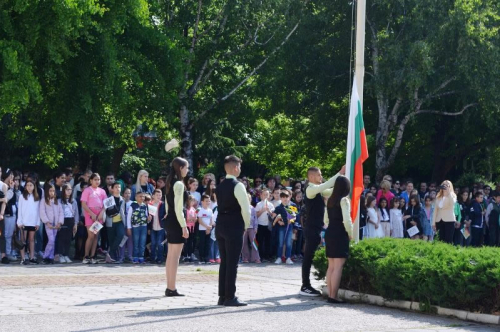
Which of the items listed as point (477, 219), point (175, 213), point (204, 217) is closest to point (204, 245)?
point (204, 217)

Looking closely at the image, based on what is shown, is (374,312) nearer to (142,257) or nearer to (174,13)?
(142,257)

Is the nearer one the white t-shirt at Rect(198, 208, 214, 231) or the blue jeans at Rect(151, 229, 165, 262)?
the blue jeans at Rect(151, 229, 165, 262)

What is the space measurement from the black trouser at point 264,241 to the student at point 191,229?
5.77 ft

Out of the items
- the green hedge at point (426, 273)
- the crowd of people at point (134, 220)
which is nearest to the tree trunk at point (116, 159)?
the crowd of people at point (134, 220)

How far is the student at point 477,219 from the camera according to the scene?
24825 millimetres

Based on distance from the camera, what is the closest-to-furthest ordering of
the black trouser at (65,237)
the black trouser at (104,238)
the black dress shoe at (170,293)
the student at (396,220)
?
1. the black dress shoe at (170,293)
2. the black trouser at (65,237)
3. the black trouser at (104,238)
4. the student at (396,220)

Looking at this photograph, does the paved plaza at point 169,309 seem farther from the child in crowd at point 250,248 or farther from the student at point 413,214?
the student at point 413,214

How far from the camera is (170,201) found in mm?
12734

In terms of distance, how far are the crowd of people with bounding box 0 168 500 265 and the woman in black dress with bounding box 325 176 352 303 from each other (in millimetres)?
5167

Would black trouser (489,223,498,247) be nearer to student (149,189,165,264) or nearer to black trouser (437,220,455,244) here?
black trouser (437,220,455,244)

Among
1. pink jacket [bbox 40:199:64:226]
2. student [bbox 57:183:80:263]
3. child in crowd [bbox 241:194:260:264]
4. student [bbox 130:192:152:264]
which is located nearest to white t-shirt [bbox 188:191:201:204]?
child in crowd [bbox 241:194:260:264]

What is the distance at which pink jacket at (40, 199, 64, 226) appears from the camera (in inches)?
742

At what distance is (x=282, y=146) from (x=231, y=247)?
3301cm

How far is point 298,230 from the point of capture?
21641 millimetres
